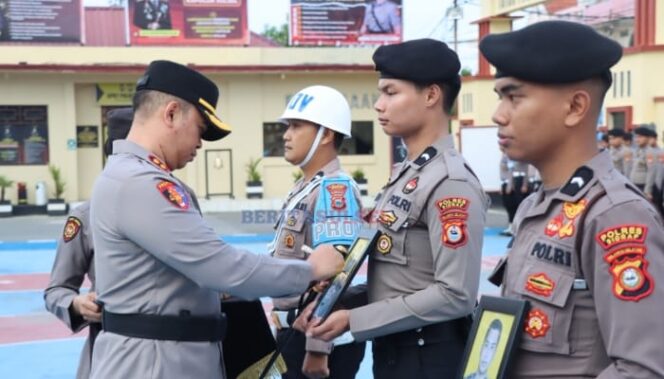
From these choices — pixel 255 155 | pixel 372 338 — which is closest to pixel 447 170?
pixel 372 338

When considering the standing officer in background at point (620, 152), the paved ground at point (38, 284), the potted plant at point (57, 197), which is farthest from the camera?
the potted plant at point (57, 197)

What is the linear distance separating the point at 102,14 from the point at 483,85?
11.5 meters

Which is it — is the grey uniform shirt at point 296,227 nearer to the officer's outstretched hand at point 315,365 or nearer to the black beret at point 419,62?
the officer's outstretched hand at point 315,365

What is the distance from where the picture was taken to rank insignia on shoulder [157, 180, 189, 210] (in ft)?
8.30

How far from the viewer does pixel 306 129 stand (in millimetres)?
3717

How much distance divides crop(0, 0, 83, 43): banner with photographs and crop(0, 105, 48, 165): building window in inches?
69.1

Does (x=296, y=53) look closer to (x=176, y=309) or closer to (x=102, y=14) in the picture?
(x=102, y=14)

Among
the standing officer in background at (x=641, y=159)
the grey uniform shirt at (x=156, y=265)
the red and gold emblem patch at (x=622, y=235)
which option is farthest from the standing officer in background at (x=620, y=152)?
the red and gold emblem patch at (x=622, y=235)

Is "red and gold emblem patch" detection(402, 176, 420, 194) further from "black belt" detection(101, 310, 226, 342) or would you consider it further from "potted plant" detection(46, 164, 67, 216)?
"potted plant" detection(46, 164, 67, 216)

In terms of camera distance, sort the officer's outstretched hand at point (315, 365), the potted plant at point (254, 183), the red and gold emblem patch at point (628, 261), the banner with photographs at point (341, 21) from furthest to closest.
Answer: the banner with photographs at point (341, 21), the potted plant at point (254, 183), the officer's outstretched hand at point (315, 365), the red and gold emblem patch at point (628, 261)

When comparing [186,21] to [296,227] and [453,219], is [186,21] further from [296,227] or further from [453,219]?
[453,219]

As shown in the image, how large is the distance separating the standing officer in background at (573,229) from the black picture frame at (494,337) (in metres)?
0.05

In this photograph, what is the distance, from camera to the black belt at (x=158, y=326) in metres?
2.59

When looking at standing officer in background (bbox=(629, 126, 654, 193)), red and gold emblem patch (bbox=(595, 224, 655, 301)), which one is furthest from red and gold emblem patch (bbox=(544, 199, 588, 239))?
standing officer in background (bbox=(629, 126, 654, 193))
